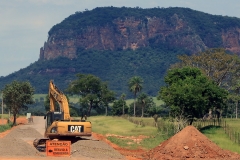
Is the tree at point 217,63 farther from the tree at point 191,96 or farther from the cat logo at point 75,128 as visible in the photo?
the cat logo at point 75,128

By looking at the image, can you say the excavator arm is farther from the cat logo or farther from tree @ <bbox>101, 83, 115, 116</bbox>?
tree @ <bbox>101, 83, 115, 116</bbox>

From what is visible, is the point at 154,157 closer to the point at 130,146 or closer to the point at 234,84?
the point at 130,146

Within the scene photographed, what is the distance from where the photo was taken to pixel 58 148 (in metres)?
41.5

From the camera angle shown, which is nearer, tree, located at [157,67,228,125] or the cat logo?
the cat logo

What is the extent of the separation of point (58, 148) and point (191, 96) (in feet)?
105

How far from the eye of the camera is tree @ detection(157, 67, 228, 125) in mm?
71188

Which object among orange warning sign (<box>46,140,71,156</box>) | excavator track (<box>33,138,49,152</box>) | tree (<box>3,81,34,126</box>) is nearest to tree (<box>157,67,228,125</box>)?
excavator track (<box>33,138,49,152</box>)

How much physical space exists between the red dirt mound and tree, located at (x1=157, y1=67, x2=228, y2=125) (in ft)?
61.0

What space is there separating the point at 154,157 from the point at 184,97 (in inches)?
965

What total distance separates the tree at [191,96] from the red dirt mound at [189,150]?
18608 mm

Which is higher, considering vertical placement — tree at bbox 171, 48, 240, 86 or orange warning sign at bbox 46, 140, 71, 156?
tree at bbox 171, 48, 240, 86

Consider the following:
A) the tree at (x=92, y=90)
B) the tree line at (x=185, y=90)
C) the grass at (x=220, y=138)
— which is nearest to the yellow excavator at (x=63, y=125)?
the grass at (x=220, y=138)

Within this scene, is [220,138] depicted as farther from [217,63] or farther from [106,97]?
[106,97]

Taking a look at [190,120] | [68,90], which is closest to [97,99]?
[68,90]
